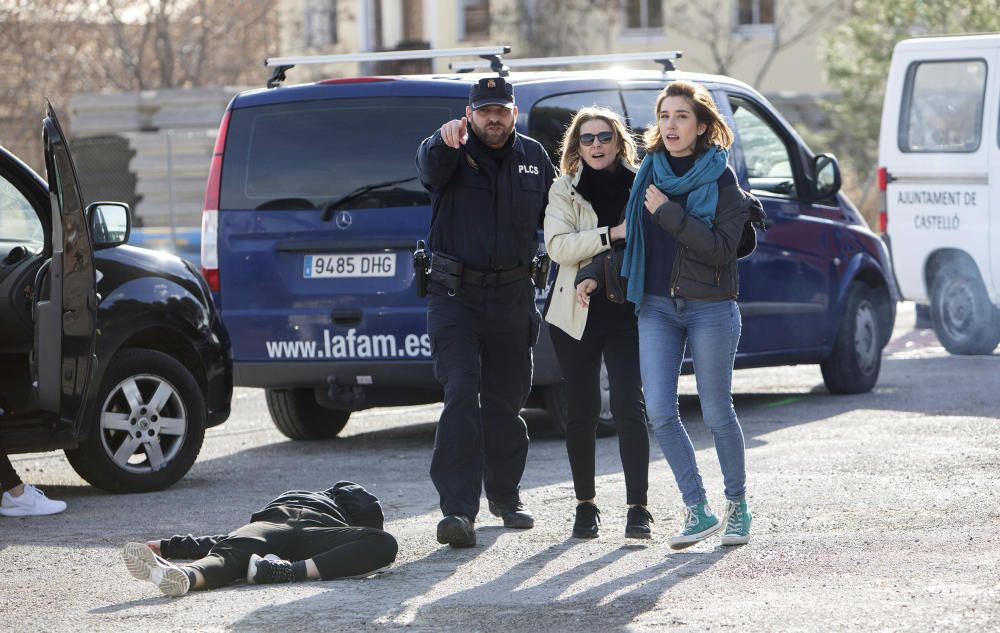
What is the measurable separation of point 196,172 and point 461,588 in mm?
20115

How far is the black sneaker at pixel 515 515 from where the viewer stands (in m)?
7.36

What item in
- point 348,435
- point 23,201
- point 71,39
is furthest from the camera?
point 71,39

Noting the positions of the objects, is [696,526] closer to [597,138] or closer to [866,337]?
[597,138]

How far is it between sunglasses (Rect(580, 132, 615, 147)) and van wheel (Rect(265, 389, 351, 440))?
13.2 ft

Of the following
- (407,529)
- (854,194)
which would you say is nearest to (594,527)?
(407,529)

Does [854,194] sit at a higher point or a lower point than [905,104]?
lower

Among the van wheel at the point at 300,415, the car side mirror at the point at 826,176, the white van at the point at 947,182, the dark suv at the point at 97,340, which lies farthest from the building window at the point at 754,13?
the dark suv at the point at 97,340

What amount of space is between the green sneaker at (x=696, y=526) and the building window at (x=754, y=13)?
1317 inches

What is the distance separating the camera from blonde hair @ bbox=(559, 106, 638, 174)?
7.09 meters

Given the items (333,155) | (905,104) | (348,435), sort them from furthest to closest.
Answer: (905,104)
(348,435)
(333,155)

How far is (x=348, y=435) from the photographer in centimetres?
1111

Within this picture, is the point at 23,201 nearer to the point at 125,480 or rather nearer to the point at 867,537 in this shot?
the point at 125,480

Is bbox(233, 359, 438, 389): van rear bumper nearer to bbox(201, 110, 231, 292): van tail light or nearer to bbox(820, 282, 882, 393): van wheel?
bbox(201, 110, 231, 292): van tail light

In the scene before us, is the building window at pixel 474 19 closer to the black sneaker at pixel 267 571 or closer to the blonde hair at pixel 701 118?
the blonde hair at pixel 701 118
